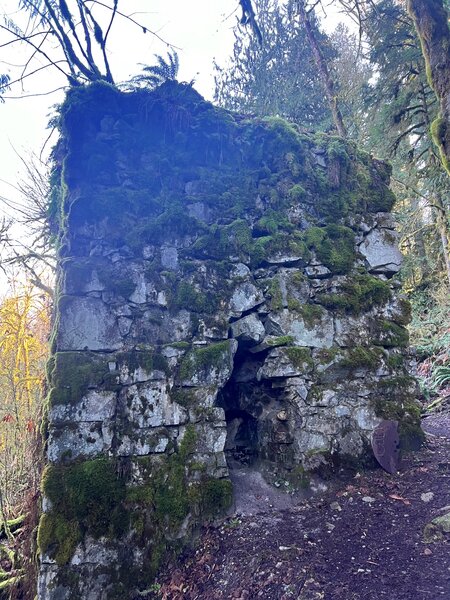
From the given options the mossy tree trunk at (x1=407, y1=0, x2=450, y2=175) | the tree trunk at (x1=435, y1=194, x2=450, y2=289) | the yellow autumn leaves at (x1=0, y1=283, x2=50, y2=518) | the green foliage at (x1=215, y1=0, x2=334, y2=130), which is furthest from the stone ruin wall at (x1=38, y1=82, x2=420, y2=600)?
the green foliage at (x1=215, y1=0, x2=334, y2=130)

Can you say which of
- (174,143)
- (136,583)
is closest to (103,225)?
(174,143)

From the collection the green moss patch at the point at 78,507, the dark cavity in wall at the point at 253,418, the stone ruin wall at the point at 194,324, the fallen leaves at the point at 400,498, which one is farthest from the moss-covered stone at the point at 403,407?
the green moss patch at the point at 78,507

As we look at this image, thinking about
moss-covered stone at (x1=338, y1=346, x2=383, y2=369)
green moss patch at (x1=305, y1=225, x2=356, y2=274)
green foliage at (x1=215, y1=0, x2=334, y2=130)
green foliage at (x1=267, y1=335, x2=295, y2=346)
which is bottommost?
moss-covered stone at (x1=338, y1=346, x2=383, y2=369)

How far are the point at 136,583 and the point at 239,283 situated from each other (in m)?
2.59

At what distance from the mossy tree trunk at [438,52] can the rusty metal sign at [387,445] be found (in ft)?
7.89

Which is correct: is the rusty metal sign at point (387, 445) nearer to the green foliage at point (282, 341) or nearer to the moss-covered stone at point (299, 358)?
the moss-covered stone at point (299, 358)

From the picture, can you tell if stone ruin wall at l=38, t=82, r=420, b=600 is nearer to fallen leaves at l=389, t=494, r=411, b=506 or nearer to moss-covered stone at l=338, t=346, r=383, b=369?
moss-covered stone at l=338, t=346, r=383, b=369

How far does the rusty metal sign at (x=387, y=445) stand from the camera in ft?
11.3

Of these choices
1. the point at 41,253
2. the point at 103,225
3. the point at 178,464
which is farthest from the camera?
the point at 41,253

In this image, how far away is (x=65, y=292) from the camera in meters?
3.36

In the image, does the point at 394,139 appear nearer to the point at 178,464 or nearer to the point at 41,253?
the point at 41,253

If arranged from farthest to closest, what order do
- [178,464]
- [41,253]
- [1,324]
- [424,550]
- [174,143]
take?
[1,324], [41,253], [174,143], [178,464], [424,550]

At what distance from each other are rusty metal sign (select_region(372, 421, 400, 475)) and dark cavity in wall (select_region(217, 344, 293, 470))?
820mm

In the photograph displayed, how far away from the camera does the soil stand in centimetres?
217
